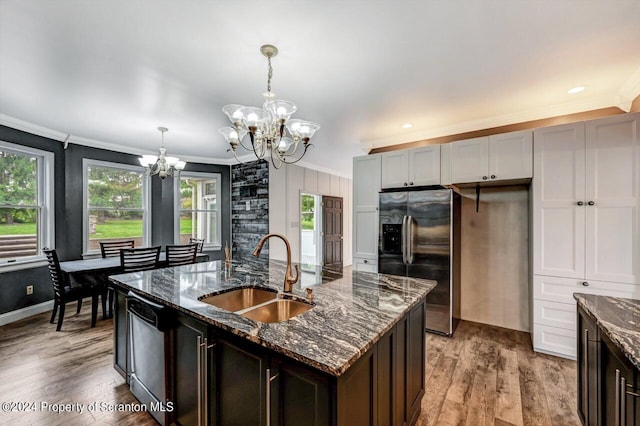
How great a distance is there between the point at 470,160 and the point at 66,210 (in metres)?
5.75

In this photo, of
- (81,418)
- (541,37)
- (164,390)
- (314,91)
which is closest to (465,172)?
(541,37)

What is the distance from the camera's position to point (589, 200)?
2588 mm

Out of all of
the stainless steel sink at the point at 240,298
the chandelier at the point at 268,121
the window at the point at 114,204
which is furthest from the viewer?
the window at the point at 114,204

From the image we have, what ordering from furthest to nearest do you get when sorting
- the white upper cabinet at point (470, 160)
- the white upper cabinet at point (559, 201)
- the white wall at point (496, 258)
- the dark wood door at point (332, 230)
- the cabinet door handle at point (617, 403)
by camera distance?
the dark wood door at point (332, 230) < the white wall at point (496, 258) < the white upper cabinet at point (470, 160) < the white upper cabinet at point (559, 201) < the cabinet door handle at point (617, 403)

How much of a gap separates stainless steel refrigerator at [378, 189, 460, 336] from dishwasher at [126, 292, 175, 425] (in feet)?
8.59

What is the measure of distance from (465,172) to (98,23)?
11.6 feet

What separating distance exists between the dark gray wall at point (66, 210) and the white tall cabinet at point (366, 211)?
3713 mm

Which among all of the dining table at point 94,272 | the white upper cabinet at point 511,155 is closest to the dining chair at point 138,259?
the dining table at point 94,272

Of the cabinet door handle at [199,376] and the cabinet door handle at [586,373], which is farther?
the cabinet door handle at [586,373]

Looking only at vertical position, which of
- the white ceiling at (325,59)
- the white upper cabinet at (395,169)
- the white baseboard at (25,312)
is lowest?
the white baseboard at (25,312)

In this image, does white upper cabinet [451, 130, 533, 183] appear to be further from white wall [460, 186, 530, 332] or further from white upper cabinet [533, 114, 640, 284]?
white wall [460, 186, 530, 332]

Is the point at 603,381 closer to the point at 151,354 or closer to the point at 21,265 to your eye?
the point at 151,354

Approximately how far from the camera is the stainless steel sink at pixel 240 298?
6.12 ft

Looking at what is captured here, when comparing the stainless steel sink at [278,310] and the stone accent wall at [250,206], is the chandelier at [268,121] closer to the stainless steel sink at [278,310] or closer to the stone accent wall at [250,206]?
the stainless steel sink at [278,310]
